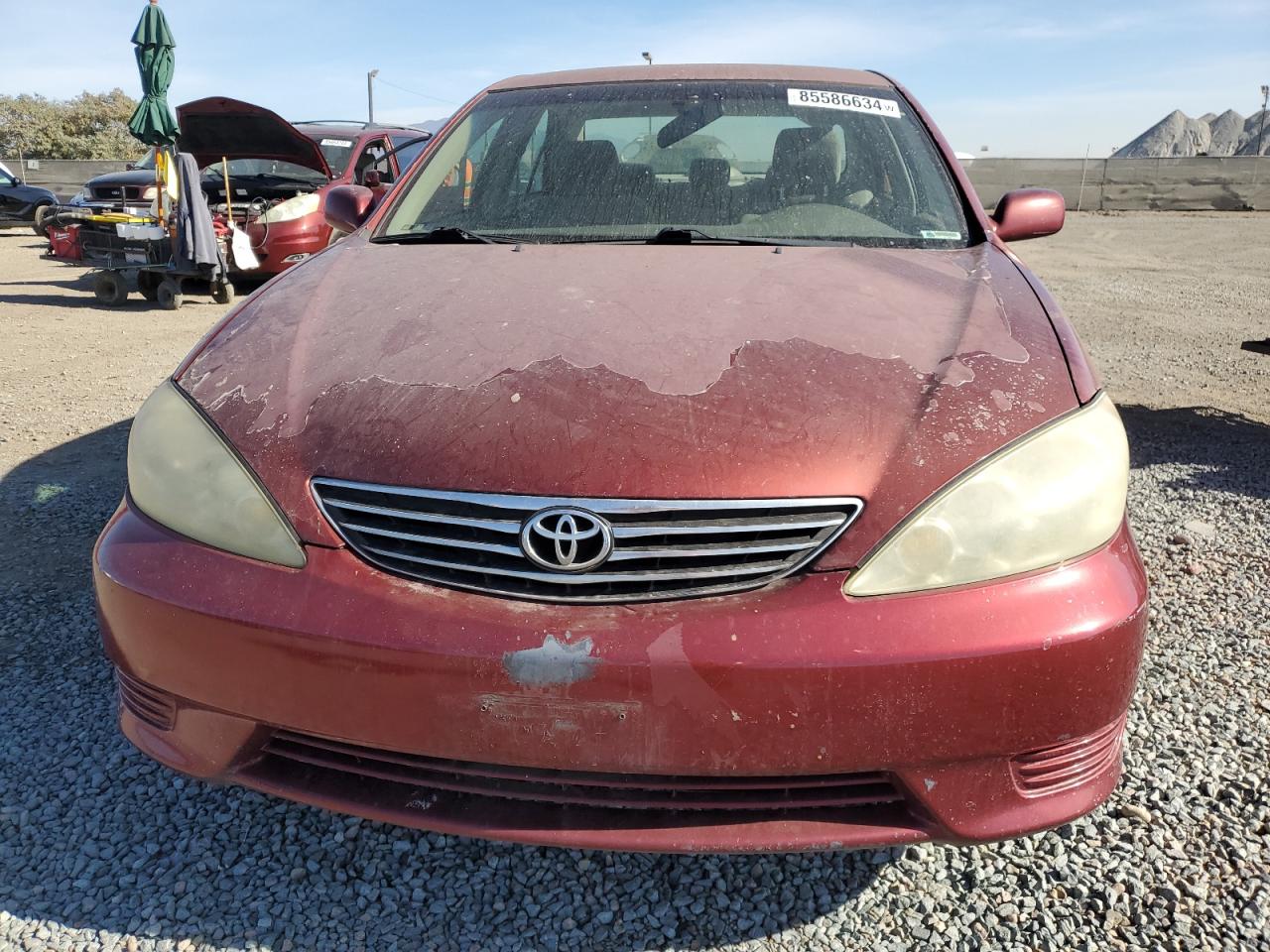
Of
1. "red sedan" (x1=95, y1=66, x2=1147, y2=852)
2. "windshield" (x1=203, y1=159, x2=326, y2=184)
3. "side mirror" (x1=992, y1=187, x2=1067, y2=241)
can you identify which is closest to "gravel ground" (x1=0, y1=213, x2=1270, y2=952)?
"red sedan" (x1=95, y1=66, x2=1147, y2=852)

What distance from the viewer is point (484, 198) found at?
2791 millimetres

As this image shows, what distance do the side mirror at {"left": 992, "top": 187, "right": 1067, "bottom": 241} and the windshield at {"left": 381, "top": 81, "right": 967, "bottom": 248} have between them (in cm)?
21

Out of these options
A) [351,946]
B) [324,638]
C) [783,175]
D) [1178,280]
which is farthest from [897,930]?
[1178,280]

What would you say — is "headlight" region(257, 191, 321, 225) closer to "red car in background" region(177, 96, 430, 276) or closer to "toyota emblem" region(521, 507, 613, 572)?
"red car in background" region(177, 96, 430, 276)

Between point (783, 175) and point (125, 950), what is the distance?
2332mm

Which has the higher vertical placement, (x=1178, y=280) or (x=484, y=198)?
(x=484, y=198)

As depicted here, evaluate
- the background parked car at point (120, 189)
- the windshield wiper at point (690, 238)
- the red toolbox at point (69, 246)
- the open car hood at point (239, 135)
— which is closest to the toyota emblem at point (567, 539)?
the windshield wiper at point (690, 238)

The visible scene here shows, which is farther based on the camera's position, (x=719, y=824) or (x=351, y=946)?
(x=351, y=946)

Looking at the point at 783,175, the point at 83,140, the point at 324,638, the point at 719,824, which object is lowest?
the point at 83,140

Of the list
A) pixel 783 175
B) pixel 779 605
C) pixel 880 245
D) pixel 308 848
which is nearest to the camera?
pixel 779 605

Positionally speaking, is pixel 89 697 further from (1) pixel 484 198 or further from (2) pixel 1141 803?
(2) pixel 1141 803

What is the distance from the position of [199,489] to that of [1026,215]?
2268 mm

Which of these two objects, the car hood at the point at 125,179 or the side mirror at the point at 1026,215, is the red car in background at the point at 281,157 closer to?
the car hood at the point at 125,179

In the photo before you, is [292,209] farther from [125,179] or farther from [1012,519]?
[1012,519]
